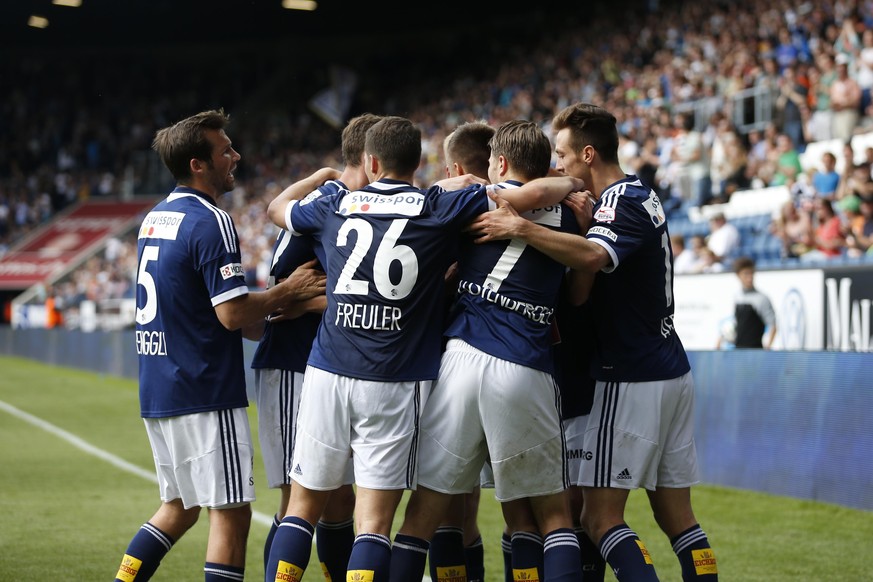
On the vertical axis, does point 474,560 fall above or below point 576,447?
below

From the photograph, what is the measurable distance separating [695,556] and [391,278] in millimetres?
1796

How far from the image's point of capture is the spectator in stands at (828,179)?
13.7m

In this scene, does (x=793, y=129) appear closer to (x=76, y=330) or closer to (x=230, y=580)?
(x=230, y=580)

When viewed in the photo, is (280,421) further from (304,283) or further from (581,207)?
(581,207)

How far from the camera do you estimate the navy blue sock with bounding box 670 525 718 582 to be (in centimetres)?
490

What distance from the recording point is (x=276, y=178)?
115ft

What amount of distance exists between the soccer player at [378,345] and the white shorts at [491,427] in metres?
0.08

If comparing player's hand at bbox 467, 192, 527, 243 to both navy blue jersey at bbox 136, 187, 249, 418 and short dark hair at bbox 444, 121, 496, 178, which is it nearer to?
short dark hair at bbox 444, 121, 496, 178

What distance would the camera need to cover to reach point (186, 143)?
4961 mm

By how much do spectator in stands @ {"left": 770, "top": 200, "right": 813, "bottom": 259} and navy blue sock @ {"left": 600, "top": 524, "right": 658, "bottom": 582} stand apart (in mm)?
9072

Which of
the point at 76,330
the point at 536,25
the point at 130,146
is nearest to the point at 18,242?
the point at 130,146

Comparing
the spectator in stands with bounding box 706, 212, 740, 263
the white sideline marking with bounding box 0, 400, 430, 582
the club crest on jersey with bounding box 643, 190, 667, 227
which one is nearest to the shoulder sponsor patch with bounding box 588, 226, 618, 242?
the club crest on jersey with bounding box 643, 190, 667, 227

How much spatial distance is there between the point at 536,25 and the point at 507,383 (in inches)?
1177

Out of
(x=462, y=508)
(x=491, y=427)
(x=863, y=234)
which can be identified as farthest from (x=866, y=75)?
(x=491, y=427)
